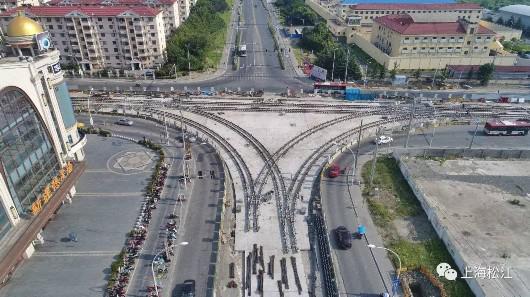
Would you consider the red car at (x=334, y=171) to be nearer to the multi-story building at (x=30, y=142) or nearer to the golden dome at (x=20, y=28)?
the multi-story building at (x=30, y=142)

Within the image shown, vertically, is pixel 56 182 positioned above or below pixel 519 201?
above

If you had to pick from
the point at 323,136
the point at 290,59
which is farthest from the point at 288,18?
the point at 323,136

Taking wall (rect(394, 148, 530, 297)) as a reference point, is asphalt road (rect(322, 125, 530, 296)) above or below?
below

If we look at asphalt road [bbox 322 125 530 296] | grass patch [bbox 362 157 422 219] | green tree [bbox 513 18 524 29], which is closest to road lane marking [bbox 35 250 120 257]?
asphalt road [bbox 322 125 530 296]

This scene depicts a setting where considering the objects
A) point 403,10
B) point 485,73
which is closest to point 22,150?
point 485,73

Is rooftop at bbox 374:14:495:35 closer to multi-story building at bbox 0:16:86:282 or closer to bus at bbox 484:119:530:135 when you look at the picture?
bus at bbox 484:119:530:135

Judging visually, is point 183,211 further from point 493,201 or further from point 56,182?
point 493,201

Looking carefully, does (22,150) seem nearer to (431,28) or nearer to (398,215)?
(398,215)
